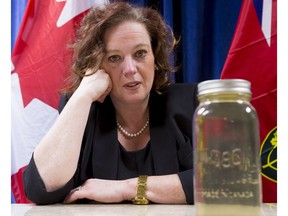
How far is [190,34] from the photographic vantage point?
1901 mm

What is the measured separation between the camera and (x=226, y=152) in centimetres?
51

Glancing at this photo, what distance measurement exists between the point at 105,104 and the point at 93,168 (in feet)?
0.98

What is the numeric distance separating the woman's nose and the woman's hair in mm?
102

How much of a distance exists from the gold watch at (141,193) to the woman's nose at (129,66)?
15.9 inches

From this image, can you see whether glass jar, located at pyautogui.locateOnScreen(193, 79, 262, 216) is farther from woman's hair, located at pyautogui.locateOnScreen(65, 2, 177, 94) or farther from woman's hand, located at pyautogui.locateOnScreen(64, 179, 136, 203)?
woman's hair, located at pyautogui.locateOnScreen(65, 2, 177, 94)

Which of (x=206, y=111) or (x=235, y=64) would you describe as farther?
(x=235, y=64)

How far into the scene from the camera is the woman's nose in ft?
4.32

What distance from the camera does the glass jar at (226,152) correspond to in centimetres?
50

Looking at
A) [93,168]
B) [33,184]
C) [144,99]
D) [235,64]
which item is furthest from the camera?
[235,64]

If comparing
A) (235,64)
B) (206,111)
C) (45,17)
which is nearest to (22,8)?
(45,17)

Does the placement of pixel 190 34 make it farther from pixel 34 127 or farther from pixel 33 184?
pixel 33 184

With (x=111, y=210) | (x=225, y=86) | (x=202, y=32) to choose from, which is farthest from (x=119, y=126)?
(x=225, y=86)

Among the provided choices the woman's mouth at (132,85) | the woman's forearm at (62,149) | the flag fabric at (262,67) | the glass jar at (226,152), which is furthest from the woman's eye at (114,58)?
the glass jar at (226,152)

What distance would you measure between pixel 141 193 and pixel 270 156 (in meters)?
0.66
